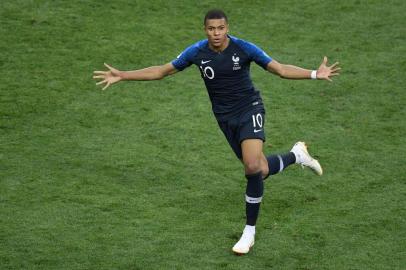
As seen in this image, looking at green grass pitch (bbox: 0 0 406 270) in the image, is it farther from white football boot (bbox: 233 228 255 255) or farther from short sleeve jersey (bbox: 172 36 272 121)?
short sleeve jersey (bbox: 172 36 272 121)

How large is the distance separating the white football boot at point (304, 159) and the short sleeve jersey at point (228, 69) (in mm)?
1012

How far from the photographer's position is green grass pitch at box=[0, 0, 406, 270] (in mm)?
7754

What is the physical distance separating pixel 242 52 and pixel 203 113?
9.51 feet

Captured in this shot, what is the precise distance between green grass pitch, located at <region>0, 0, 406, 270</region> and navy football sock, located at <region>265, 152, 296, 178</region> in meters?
0.35

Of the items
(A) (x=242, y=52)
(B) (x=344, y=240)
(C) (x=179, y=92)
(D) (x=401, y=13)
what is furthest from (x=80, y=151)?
(D) (x=401, y=13)

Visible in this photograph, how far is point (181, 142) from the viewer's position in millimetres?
9977

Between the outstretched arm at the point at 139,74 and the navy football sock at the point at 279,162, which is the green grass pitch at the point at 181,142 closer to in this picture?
the navy football sock at the point at 279,162

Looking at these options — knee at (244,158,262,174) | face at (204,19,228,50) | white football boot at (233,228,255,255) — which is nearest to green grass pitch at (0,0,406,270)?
white football boot at (233,228,255,255)

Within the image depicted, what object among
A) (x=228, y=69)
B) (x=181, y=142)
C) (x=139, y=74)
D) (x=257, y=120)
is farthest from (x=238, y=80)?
(x=181, y=142)

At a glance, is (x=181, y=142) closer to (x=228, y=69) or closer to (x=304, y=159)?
(x=304, y=159)

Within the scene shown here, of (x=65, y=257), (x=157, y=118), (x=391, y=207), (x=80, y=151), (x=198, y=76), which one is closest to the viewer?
(x=65, y=257)

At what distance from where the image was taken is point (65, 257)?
7.45 meters

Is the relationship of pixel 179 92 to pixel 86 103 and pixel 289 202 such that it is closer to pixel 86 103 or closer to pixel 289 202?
pixel 86 103

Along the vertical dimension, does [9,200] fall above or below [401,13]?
below
